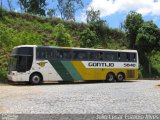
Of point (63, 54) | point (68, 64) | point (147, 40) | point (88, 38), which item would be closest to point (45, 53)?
point (63, 54)

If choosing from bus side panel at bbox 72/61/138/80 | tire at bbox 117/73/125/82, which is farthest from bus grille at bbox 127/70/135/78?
tire at bbox 117/73/125/82

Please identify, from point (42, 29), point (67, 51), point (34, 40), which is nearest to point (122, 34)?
point (42, 29)

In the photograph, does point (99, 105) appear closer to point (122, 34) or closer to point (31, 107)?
point (31, 107)

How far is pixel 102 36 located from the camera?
168 feet

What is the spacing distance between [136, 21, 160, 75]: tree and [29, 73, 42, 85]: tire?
785 inches

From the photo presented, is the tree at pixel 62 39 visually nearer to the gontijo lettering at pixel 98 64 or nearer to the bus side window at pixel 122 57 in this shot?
the bus side window at pixel 122 57

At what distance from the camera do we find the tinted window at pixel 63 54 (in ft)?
100

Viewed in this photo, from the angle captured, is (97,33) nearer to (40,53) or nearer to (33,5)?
(33,5)

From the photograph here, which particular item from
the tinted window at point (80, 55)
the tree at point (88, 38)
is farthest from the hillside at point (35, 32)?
the tinted window at point (80, 55)

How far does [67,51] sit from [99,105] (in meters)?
16.3

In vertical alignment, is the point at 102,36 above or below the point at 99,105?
above

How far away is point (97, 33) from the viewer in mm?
50594

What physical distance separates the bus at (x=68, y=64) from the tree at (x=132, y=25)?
14.2 m

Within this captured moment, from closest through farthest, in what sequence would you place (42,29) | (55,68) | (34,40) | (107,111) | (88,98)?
(107,111), (88,98), (55,68), (34,40), (42,29)
